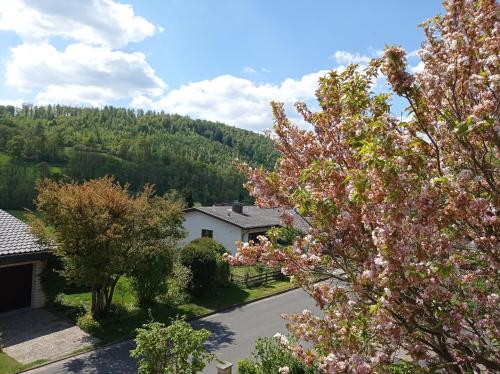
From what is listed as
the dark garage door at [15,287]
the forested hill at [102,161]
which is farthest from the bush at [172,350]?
the forested hill at [102,161]

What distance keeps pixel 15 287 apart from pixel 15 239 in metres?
2.01

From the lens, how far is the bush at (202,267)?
21656mm

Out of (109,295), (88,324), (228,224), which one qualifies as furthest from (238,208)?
(88,324)

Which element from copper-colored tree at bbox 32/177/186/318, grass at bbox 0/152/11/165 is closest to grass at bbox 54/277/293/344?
copper-colored tree at bbox 32/177/186/318

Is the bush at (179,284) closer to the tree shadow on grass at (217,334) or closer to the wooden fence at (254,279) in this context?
the tree shadow on grass at (217,334)

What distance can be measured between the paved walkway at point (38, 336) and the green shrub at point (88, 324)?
0.18 m

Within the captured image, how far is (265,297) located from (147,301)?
6744 mm

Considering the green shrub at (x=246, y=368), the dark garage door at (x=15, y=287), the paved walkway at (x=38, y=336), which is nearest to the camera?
the green shrub at (x=246, y=368)

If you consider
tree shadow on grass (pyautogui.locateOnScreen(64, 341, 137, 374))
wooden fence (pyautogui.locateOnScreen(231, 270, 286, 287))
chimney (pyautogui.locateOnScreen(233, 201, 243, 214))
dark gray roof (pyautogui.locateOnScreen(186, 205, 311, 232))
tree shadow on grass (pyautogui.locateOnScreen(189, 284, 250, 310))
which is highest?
chimney (pyautogui.locateOnScreen(233, 201, 243, 214))

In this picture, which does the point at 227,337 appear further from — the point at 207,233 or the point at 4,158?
the point at 4,158

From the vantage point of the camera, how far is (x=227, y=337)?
1636 cm

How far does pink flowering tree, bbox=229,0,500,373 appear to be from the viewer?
3424mm

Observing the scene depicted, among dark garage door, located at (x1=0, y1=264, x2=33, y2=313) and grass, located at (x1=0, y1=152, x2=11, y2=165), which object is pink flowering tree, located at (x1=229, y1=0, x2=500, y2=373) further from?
grass, located at (x1=0, y1=152, x2=11, y2=165)

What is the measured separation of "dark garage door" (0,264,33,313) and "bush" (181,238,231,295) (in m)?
7.21
